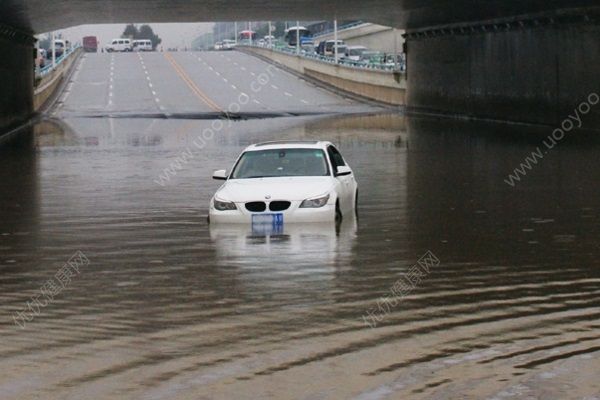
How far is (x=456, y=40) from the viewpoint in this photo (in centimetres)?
6047

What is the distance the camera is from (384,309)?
11.1 metres

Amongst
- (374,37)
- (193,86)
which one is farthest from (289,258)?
(374,37)

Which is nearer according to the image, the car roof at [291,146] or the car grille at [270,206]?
the car grille at [270,206]

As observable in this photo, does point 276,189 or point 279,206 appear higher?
point 276,189

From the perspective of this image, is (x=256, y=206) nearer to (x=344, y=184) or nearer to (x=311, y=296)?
(x=344, y=184)

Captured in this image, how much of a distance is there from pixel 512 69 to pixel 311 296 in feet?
133

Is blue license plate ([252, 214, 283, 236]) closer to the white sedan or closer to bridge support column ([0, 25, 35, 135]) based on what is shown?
the white sedan

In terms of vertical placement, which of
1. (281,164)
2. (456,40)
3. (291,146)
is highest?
(456,40)

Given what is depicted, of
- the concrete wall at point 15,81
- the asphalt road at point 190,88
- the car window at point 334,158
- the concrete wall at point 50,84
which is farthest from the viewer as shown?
the asphalt road at point 190,88

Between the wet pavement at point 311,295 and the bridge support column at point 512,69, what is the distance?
17.3m

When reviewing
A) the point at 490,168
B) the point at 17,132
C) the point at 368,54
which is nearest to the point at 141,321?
the point at 490,168

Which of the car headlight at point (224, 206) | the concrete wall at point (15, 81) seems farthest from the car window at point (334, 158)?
the concrete wall at point (15, 81)

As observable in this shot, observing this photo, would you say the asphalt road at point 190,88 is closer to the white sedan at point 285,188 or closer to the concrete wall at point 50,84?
the concrete wall at point 50,84

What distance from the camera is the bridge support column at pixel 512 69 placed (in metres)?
42.6
